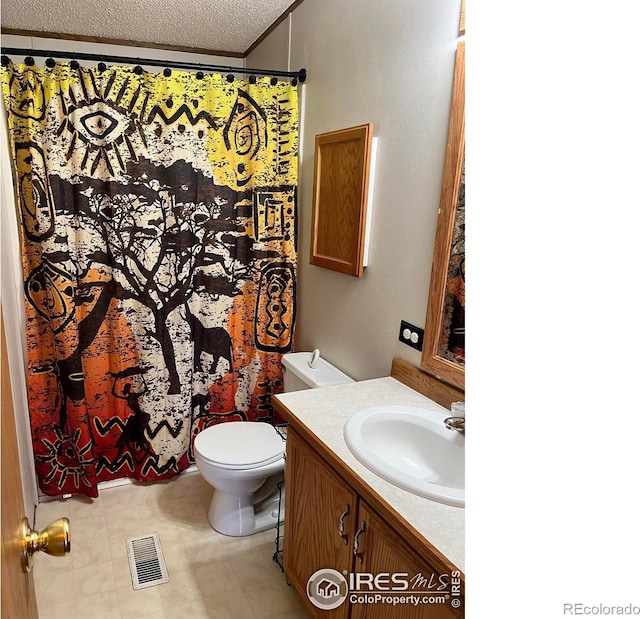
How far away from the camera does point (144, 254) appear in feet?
7.66

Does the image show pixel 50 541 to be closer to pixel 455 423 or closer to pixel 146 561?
pixel 455 423

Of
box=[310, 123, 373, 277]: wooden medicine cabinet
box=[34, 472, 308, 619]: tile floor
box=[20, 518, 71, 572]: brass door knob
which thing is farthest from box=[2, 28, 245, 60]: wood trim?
box=[20, 518, 71, 572]: brass door knob

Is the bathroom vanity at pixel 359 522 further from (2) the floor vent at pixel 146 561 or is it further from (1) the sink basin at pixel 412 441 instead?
(2) the floor vent at pixel 146 561

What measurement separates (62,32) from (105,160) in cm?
112

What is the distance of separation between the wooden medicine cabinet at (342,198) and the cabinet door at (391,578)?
1091 millimetres

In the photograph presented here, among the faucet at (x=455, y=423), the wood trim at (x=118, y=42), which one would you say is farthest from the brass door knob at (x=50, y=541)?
the wood trim at (x=118, y=42)

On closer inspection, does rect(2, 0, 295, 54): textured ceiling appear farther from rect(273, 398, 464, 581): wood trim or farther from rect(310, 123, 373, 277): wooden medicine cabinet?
rect(273, 398, 464, 581): wood trim

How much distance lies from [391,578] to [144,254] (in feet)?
5.80

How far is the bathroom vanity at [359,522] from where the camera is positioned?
3.52 feet

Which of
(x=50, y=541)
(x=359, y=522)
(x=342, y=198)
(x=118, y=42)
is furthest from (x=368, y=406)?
(x=118, y=42)

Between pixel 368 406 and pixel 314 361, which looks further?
pixel 314 361
